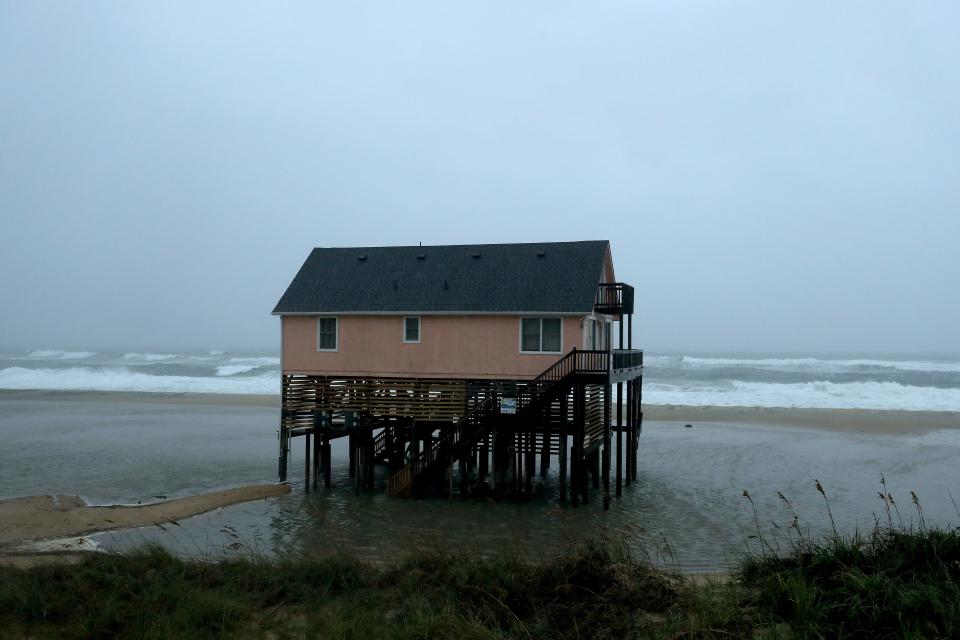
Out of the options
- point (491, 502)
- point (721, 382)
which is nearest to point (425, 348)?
point (491, 502)

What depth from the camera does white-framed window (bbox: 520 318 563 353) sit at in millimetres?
22297

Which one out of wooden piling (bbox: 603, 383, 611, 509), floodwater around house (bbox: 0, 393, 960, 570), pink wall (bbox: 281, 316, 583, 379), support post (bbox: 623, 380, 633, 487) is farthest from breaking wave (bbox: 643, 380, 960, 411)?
pink wall (bbox: 281, 316, 583, 379)

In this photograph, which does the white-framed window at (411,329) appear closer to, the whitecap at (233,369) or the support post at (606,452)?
the support post at (606,452)

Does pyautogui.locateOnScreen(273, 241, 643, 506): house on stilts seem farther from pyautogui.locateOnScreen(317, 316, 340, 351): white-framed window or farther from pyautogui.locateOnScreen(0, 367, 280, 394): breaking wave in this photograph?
pyautogui.locateOnScreen(0, 367, 280, 394): breaking wave

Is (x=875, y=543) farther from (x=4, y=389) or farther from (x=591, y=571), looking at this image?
(x=4, y=389)

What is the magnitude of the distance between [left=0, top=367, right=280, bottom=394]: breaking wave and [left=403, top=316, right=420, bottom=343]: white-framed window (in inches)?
1844

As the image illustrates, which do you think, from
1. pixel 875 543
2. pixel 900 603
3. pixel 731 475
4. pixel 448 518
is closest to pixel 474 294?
pixel 448 518

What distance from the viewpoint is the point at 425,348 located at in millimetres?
23328

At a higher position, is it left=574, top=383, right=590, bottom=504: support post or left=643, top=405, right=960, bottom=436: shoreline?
left=574, top=383, right=590, bottom=504: support post

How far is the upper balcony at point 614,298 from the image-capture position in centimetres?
2452

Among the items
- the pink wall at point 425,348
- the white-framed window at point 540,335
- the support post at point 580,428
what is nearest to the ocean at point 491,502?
the support post at point 580,428

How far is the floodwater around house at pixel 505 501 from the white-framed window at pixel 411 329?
16.1 feet

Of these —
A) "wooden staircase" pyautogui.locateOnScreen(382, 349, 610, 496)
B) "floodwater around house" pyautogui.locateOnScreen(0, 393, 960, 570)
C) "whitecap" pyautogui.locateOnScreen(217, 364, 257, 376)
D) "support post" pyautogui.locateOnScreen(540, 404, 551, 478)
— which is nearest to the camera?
"floodwater around house" pyautogui.locateOnScreen(0, 393, 960, 570)

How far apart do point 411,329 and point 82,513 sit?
10468mm
